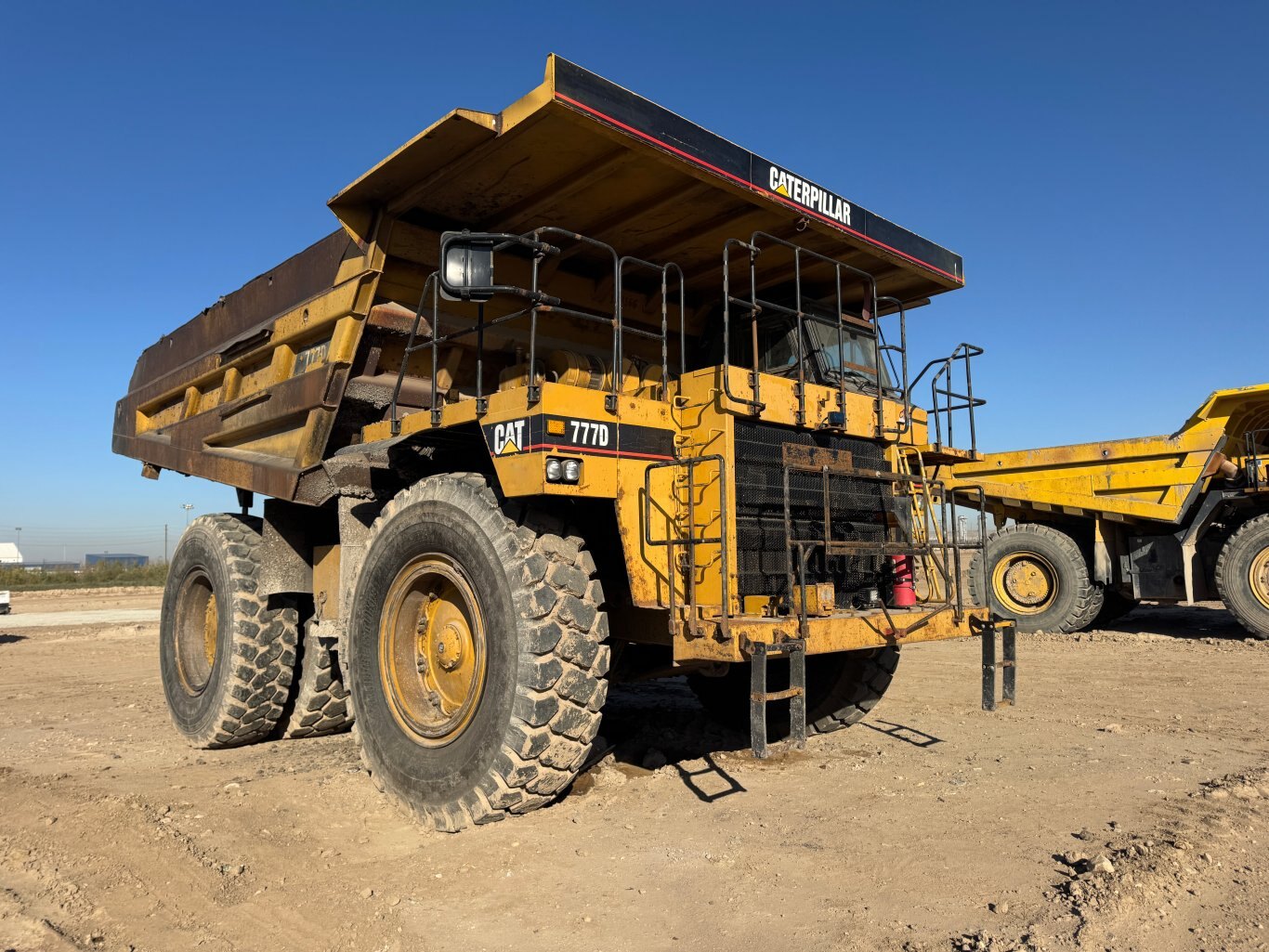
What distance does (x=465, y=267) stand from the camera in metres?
4.43

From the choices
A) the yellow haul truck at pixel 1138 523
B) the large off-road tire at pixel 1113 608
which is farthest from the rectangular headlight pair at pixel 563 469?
the large off-road tire at pixel 1113 608

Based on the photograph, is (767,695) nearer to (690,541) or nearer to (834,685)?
(690,541)

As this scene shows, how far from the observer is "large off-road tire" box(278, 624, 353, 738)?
653 cm

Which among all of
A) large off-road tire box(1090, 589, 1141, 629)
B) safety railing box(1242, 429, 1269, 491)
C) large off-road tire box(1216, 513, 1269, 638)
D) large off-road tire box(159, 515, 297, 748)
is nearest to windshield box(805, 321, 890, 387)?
large off-road tire box(159, 515, 297, 748)

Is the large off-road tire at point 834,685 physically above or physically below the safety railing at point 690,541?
below

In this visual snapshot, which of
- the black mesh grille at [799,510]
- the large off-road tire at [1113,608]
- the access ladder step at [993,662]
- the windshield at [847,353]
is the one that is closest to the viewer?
the black mesh grille at [799,510]

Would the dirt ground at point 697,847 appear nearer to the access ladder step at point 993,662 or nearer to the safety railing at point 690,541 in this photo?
the access ladder step at point 993,662

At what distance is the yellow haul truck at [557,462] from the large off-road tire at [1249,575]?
7.30 metres

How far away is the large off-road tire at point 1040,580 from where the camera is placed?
12.9 metres

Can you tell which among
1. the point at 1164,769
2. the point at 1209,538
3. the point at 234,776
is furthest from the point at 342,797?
the point at 1209,538

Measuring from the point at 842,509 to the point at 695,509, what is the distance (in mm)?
1046

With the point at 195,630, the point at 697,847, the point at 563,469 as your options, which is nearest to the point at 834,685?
the point at 697,847

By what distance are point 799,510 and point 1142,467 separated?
30.7 feet

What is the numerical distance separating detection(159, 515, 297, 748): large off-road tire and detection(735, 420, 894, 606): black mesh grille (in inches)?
151
